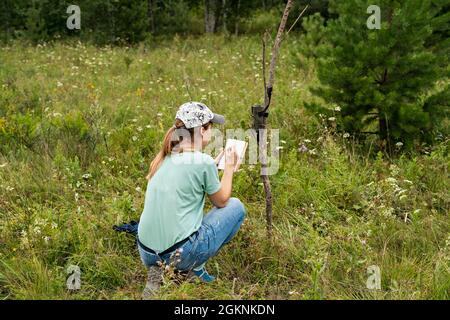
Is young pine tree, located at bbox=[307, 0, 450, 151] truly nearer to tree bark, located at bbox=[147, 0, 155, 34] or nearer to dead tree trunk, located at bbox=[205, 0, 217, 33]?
tree bark, located at bbox=[147, 0, 155, 34]

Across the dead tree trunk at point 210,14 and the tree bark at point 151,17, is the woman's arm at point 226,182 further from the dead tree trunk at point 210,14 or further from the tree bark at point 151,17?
the dead tree trunk at point 210,14

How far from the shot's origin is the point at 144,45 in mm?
12883

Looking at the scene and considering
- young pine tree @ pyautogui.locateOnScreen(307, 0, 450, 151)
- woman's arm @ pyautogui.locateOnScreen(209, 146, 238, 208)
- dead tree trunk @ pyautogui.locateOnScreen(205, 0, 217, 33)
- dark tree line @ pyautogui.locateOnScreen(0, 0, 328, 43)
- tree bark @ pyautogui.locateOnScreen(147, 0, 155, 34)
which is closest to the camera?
woman's arm @ pyautogui.locateOnScreen(209, 146, 238, 208)

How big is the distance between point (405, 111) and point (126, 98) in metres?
4.06

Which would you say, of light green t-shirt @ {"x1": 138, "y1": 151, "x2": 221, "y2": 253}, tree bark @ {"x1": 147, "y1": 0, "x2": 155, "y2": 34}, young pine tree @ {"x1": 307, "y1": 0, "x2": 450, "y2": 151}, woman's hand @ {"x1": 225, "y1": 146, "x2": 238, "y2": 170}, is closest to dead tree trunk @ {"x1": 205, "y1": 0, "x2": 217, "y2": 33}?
tree bark @ {"x1": 147, "y1": 0, "x2": 155, "y2": 34}

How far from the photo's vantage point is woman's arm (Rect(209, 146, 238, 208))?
10.5ft

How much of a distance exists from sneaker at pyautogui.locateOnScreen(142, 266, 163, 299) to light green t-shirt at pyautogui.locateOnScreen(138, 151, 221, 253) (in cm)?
13

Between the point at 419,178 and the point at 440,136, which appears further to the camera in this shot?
the point at 440,136

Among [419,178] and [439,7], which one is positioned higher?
[439,7]

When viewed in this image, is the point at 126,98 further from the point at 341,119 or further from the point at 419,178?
the point at 419,178

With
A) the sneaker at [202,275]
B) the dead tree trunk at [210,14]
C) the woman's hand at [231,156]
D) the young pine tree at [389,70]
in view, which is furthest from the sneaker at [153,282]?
the dead tree trunk at [210,14]

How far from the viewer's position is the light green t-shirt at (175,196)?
3.01 m

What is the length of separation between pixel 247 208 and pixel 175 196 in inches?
50.4
